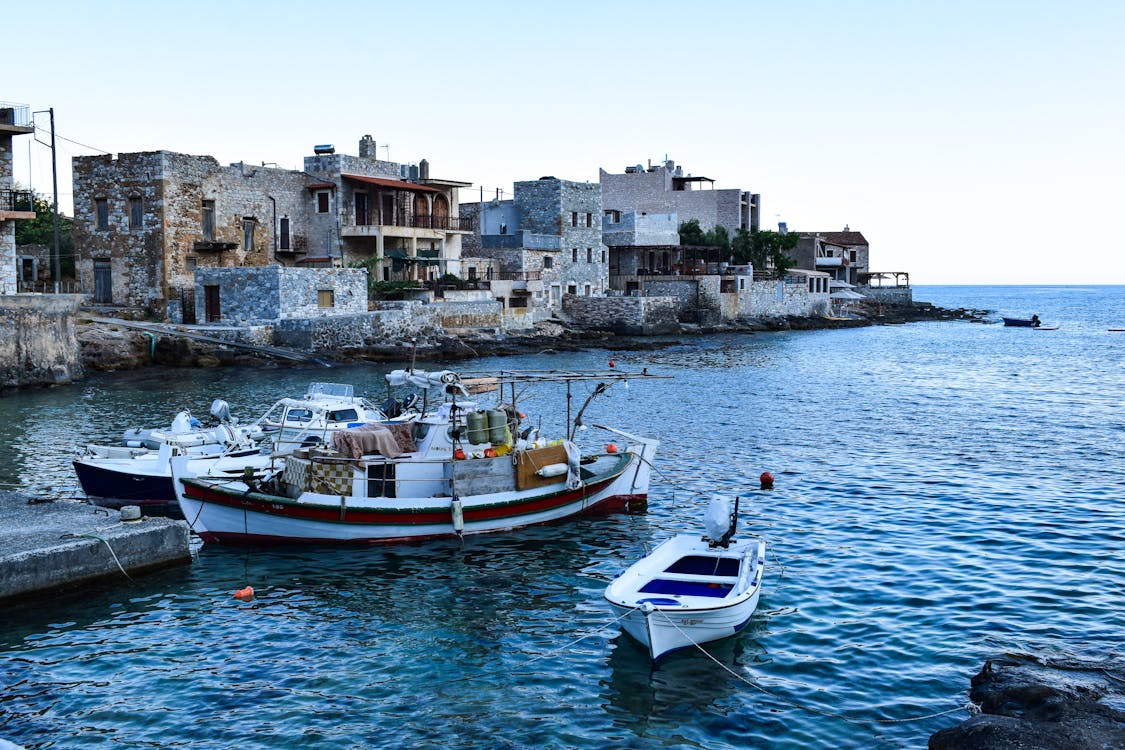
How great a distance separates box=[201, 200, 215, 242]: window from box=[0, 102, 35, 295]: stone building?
51.8ft

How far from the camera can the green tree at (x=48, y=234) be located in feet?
193

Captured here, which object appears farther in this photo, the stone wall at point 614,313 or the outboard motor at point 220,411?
the stone wall at point 614,313

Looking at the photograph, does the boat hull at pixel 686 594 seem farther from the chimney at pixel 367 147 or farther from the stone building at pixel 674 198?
the stone building at pixel 674 198

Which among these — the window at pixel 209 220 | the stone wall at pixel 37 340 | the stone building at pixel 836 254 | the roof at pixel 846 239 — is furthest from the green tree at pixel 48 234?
the roof at pixel 846 239

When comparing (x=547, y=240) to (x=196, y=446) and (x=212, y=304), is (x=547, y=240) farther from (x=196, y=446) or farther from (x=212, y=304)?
(x=196, y=446)

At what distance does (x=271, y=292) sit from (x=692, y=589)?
40.2 meters

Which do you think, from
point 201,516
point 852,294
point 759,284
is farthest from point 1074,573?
point 852,294

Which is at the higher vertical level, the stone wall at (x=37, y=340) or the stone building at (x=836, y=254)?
the stone building at (x=836, y=254)

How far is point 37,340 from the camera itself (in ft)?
133

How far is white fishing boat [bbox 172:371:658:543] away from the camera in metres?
18.9

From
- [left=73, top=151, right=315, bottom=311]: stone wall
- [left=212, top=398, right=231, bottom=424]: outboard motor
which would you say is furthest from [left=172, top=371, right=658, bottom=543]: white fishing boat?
[left=73, top=151, right=315, bottom=311]: stone wall

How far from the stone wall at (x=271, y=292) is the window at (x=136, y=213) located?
227 inches

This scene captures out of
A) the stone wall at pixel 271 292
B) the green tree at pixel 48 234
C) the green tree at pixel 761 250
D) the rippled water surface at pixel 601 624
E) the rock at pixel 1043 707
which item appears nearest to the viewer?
the rock at pixel 1043 707

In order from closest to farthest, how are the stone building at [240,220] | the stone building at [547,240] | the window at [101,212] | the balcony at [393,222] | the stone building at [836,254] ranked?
the stone building at [240,220] → the window at [101,212] → the balcony at [393,222] → the stone building at [547,240] → the stone building at [836,254]
